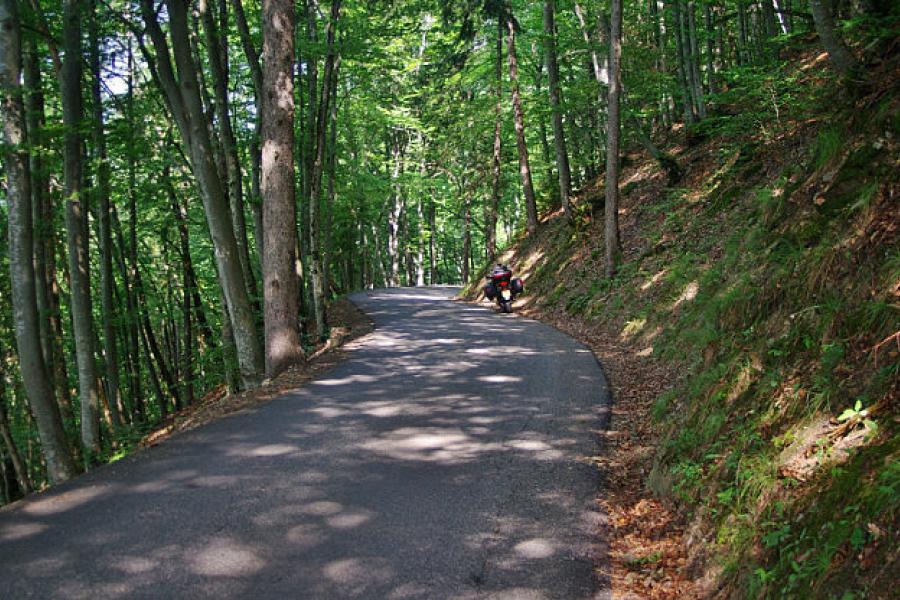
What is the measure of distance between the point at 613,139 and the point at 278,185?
329 inches

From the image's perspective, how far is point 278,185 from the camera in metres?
10.0

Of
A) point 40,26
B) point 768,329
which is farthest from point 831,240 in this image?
point 40,26

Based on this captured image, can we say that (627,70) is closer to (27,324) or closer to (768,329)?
(768,329)

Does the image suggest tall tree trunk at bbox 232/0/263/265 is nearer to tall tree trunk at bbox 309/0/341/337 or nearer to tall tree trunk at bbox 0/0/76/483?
tall tree trunk at bbox 309/0/341/337

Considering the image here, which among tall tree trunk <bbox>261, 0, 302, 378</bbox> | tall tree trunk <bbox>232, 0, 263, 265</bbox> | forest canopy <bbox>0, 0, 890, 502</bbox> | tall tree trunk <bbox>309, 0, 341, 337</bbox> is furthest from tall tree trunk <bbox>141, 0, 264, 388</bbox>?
tall tree trunk <bbox>309, 0, 341, 337</bbox>

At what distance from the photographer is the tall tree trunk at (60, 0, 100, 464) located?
35.2ft

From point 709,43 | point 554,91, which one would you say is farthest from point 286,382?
point 709,43

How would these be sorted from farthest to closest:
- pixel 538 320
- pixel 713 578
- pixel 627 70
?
pixel 627 70, pixel 538 320, pixel 713 578

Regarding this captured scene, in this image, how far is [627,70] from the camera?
1852 centimetres

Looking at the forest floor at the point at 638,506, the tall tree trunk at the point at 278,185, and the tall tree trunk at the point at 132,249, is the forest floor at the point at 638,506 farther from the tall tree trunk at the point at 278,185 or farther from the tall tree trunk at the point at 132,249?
the tall tree trunk at the point at 132,249

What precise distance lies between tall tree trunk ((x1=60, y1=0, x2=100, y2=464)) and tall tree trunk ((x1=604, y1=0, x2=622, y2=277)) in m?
11.0

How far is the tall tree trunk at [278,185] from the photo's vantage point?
32.6 ft

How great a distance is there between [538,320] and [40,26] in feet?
40.7

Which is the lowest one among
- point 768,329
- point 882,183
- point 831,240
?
point 768,329
